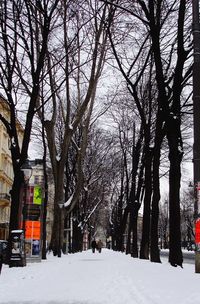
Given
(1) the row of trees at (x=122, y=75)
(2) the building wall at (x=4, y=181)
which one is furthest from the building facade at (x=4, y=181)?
(1) the row of trees at (x=122, y=75)

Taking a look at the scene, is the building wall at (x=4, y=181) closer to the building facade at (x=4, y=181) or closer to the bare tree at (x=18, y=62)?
the building facade at (x=4, y=181)

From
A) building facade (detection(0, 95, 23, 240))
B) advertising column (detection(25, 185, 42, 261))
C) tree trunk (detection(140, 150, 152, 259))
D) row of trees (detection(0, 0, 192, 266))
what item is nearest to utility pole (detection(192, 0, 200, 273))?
row of trees (detection(0, 0, 192, 266))

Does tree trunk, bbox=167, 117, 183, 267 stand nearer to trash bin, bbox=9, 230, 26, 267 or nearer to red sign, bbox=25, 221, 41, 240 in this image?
trash bin, bbox=9, 230, 26, 267

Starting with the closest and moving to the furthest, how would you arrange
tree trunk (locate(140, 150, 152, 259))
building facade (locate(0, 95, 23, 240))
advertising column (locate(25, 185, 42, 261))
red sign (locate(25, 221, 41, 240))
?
advertising column (locate(25, 185, 42, 261)) → red sign (locate(25, 221, 41, 240)) → tree trunk (locate(140, 150, 152, 259)) → building facade (locate(0, 95, 23, 240))

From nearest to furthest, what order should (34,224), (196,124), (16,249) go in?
(196,124) < (16,249) < (34,224)

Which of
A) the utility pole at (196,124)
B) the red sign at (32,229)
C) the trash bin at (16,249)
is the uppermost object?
the utility pole at (196,124)

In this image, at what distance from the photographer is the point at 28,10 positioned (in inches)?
802

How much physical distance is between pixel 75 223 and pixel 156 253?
1270 inches

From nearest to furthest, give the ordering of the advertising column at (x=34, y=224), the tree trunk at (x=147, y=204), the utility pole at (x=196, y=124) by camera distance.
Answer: the utility pole at (x=196, y=124)
the advertising column at (x=34, y=224)
the tree trunk at (x=147, y=204)

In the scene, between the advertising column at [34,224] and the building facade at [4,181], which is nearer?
the advertising column at [34,224]

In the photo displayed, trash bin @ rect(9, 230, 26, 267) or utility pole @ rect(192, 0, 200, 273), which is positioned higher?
utility pole @ rect(192, 0, 200, 273)

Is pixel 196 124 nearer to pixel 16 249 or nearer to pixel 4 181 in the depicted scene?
pixel 16 249

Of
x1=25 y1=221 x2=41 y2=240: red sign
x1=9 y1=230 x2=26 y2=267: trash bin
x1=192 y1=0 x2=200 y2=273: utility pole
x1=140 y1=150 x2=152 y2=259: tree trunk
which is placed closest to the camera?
x1=192 y1=0 x2=200 y2=273: utility pole

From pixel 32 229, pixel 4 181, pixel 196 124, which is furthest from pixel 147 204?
pixel 4 181
